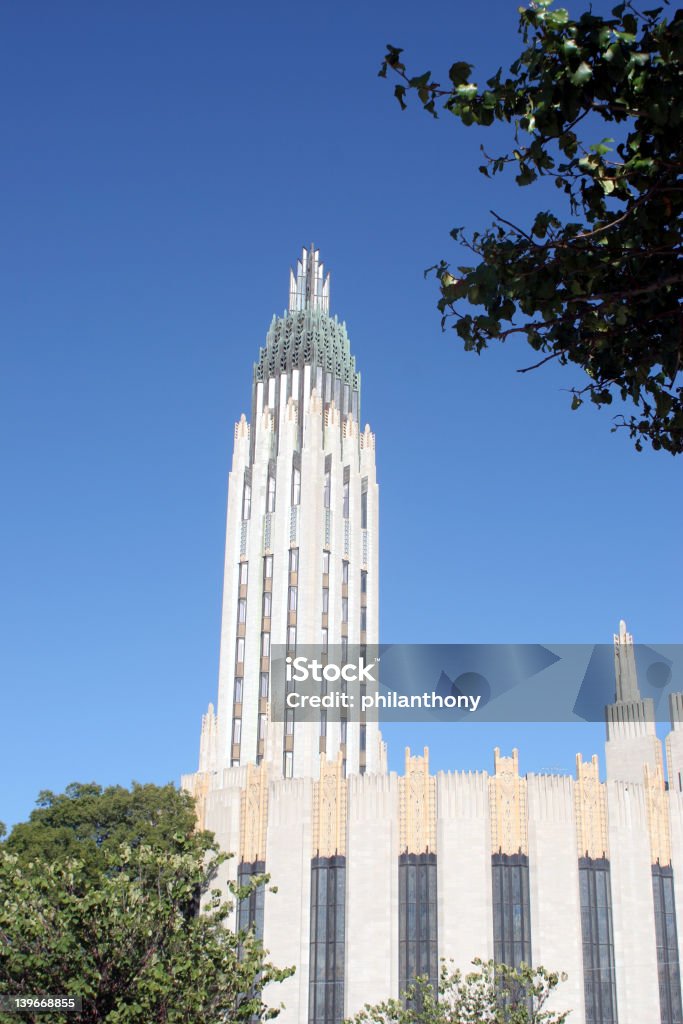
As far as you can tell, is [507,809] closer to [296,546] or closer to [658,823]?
[658,823]

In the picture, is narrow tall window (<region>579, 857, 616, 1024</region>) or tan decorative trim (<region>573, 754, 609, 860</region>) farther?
tan decorative trim (<region>573, 754, 609, 860</region>)

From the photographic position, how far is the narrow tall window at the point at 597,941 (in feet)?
142

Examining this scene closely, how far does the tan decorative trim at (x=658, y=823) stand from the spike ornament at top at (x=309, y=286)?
48.6 meters

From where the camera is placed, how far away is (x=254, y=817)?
4775cm

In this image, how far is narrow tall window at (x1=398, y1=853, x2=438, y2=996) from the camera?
43.5 meters

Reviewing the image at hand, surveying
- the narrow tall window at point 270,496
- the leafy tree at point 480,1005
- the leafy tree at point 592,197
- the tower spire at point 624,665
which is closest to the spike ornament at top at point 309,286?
the narrow tall window at point 270,496

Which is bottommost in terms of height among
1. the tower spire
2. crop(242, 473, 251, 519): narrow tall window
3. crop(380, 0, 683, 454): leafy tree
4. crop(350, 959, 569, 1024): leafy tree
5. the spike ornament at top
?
crop(350, 959, 569, 1024): leafy tree

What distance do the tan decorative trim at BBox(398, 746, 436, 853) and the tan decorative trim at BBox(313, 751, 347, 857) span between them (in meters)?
2.37

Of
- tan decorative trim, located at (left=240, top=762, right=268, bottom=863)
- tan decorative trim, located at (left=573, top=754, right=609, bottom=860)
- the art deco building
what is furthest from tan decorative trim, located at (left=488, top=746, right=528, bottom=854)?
tan decorative trim, located at (left=240, top=762, right=268, bottom=863)

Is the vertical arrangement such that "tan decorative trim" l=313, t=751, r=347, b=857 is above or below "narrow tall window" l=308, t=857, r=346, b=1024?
above

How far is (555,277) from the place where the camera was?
11055 millimetres

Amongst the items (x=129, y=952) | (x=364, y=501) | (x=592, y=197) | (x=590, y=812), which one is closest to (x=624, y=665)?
(x=364, y=501)

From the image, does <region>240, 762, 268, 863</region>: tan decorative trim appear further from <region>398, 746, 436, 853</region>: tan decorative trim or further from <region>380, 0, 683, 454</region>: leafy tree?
<region>380, 0, 683, 454</region>: leafy tree

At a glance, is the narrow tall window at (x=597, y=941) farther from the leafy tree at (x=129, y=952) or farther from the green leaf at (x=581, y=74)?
the green leaf at (x=581, y=74)
